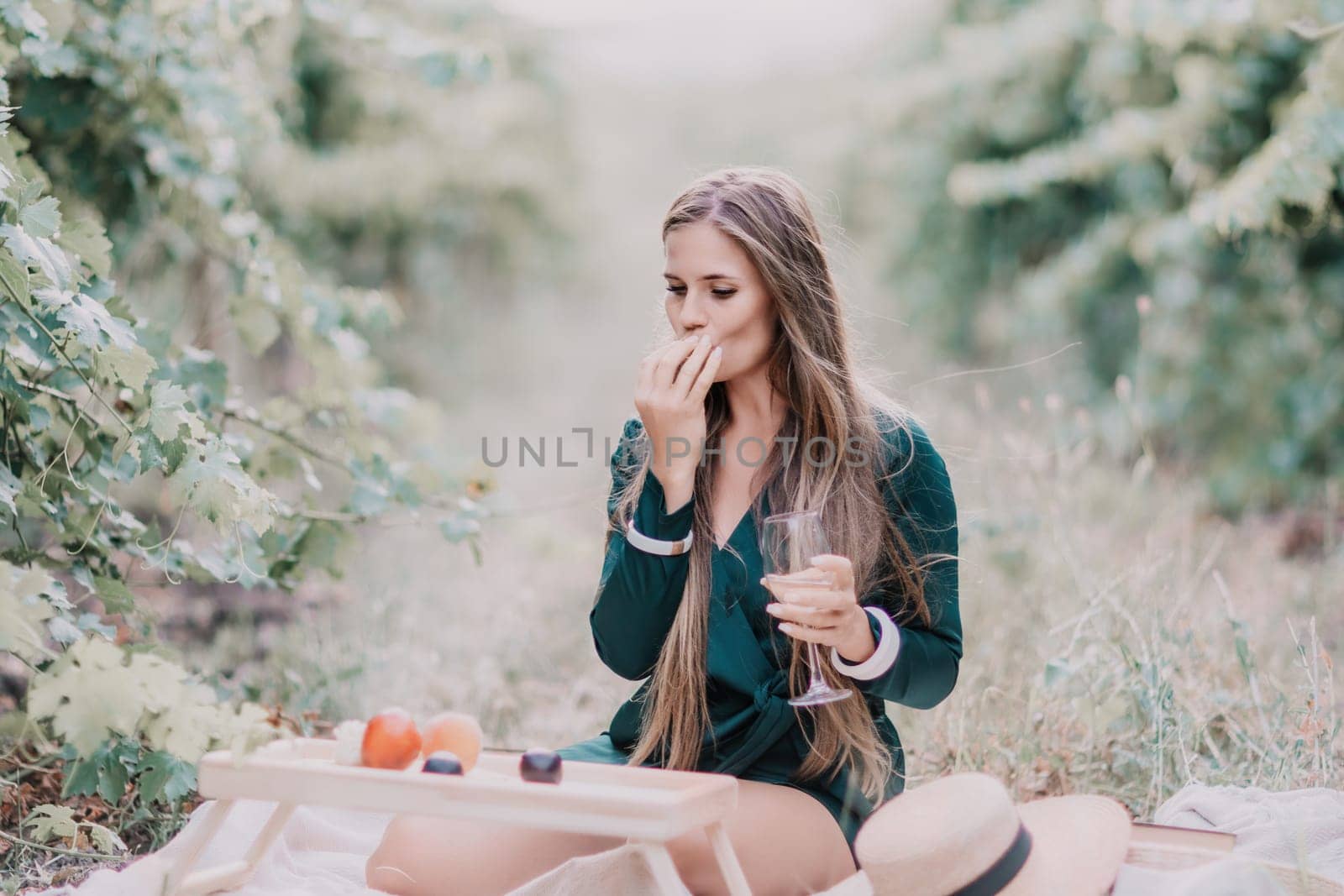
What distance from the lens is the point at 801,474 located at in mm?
2566

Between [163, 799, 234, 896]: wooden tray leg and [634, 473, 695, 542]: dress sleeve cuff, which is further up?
[634, 473, 695, 542]: dress sleeve cuff

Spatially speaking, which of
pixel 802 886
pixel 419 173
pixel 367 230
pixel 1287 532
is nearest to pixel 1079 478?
pixel 1287 532

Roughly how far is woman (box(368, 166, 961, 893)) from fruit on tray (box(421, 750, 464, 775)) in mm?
511

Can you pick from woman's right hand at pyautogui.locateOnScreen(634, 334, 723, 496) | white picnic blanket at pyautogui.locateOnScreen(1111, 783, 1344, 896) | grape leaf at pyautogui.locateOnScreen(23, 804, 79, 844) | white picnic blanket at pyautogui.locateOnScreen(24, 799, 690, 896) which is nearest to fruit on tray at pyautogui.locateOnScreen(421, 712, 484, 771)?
white picnic blanket at pyautogui.locateOnScreen(24, 799, 690, 896)

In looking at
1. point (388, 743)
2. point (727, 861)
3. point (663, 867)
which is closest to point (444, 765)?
point (388, 743)

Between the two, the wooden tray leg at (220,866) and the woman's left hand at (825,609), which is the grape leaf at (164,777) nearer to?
the wooden tray leg at (220,866)

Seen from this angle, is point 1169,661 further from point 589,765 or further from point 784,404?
point 589,765

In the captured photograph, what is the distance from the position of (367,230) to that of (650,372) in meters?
6.65

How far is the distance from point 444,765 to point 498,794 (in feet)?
0.53

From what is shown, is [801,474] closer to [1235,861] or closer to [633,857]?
[633,857]

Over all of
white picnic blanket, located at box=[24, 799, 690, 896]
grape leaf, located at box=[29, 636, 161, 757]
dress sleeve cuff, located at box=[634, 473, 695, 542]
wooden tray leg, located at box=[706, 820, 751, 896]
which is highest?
dress sleeve cuff, located at box=[634, 473, 695, 542]

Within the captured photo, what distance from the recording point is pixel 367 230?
848cm

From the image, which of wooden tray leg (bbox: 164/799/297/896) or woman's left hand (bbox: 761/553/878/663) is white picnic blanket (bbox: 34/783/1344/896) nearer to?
wooden tray leg (bbox: 164/799/297/896)

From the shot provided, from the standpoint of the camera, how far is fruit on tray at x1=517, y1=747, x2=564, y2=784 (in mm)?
1976
